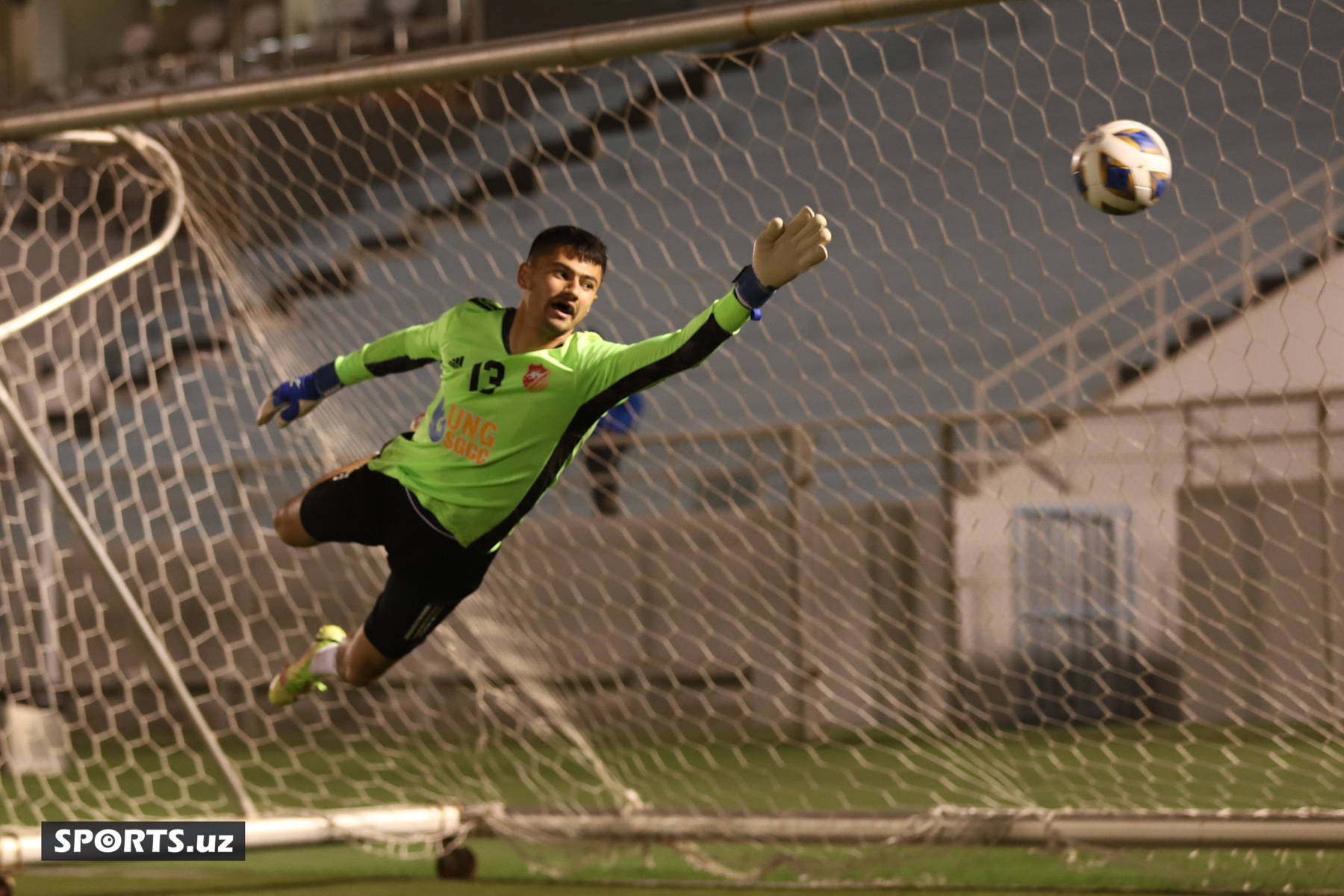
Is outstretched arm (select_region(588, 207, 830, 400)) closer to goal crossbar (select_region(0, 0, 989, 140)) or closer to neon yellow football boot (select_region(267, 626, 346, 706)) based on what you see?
goal crossbar (select_region(0, 0, 989, 140))

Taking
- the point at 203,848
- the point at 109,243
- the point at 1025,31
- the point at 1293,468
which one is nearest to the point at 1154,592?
the point at 1293,468

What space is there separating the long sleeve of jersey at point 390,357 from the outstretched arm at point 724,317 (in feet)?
1.74

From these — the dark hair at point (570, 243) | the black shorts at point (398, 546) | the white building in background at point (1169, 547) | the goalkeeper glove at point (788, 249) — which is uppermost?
the dark hair at point (570, 243)

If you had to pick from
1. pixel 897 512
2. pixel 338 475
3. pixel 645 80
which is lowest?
pixel 897 512

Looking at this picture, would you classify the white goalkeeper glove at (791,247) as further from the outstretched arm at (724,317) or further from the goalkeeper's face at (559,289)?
the goalkeeper's face at (559,289)

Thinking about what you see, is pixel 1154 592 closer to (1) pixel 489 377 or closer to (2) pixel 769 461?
(2) pixel 769 461

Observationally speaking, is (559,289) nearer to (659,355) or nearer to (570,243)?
(570,243)

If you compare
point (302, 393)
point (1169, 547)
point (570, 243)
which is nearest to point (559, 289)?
point (570, 243)

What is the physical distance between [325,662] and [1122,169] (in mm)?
2230

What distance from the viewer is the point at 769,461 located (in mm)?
7023

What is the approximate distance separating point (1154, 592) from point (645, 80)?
189 inches

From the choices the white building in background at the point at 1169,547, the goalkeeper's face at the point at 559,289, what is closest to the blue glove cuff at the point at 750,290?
the goalkeeper's face at the point at 559,289

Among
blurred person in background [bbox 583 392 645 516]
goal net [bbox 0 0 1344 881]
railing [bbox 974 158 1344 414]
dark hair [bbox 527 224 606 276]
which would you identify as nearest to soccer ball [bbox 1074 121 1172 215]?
dark hair [bbox 527 224 606 276]

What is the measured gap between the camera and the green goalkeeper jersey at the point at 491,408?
2893 mm
